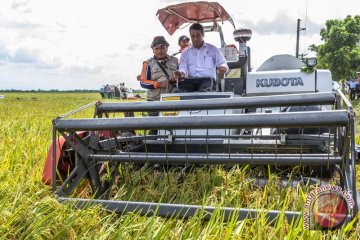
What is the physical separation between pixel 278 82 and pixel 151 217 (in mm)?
3477

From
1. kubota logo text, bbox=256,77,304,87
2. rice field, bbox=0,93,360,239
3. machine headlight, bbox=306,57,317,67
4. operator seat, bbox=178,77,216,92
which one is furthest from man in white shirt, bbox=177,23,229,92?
rice field, bbox=0,93,360,239

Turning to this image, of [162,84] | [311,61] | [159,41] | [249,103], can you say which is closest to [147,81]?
[162,84]

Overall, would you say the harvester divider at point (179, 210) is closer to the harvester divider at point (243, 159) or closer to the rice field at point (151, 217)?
the rice field at point (151, 217)

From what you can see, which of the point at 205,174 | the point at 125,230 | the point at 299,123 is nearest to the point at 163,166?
the point at 205,174

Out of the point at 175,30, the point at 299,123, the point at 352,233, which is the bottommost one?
the point at 352,233

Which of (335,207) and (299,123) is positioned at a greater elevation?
(299,123)

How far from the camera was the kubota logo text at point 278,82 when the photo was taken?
17.6 ft

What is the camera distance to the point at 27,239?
7.62 ft

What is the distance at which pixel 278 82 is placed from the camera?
214 inches

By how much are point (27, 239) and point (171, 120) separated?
1.13 metres

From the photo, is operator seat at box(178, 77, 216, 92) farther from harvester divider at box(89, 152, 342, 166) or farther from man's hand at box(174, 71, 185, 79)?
harvester divider at box(89, 152, 342, 166)

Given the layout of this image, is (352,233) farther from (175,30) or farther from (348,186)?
(175,30)

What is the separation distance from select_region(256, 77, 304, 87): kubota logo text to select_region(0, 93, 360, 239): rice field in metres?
1.75

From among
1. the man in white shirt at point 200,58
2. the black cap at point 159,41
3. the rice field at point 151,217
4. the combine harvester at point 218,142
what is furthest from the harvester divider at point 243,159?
the black cap at point 159,41
